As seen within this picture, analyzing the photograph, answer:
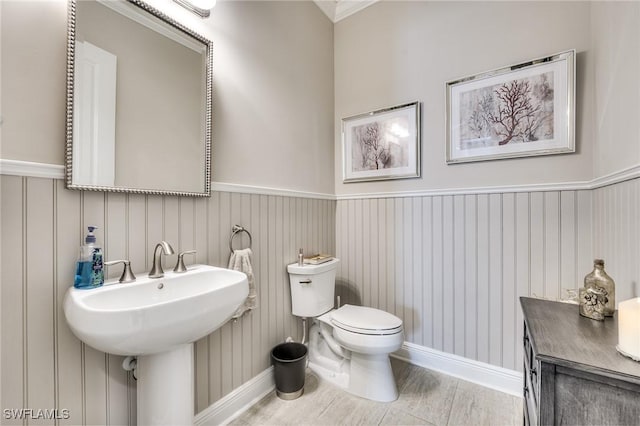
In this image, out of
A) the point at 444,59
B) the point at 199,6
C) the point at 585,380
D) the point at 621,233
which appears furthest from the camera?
the point at 444,59

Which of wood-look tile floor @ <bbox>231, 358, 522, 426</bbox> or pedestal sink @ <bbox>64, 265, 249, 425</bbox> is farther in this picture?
wood-look tile floor @ <bbox>231, 358, 522, 426</bbox>

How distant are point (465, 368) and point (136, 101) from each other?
2.33 metres

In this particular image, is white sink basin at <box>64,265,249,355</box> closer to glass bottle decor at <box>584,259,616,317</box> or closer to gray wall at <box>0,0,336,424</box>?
gray wall at <box>0,0,336,424</box>

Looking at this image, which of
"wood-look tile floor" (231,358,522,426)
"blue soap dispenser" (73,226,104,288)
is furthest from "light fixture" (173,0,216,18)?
"wood-look tile floor" (231,358,522,426)

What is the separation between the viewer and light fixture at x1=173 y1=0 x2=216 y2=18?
4.00 feet

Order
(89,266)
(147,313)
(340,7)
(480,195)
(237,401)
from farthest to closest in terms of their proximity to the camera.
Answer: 1. (340,7)
2. (480,195)
3. (237,401)
4. (89,266)
5. (147,313)

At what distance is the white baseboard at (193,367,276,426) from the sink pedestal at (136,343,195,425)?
0.33 metres

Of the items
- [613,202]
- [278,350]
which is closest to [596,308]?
[613,202]

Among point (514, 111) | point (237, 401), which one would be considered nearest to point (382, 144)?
point (514, 111)

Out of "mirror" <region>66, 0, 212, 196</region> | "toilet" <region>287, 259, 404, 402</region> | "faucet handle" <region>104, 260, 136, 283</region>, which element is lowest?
"toilet" <region>287, 259, 404, 402</region>

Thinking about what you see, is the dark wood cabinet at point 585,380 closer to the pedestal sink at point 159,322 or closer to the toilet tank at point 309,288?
the pedestal sink at point 159,322

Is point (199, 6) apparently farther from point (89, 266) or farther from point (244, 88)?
point (89, 266)

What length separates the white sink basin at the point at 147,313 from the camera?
Answer: 29.6 inches

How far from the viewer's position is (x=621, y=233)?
105cm
